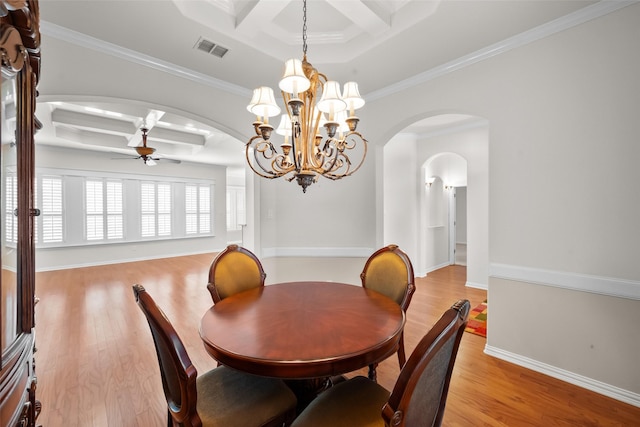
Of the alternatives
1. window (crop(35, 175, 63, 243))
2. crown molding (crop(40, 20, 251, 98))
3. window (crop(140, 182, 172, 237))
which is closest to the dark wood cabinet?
crown molding (crop(40, 20, 251, 98))

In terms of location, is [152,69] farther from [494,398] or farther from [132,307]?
[494,398]

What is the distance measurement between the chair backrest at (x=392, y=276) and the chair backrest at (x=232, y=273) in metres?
0.94

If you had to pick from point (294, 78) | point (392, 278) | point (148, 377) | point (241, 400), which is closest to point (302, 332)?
point (241, 400)

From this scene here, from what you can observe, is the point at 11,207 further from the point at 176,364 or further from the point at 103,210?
the point at 103,210

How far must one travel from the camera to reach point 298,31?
7.97 feet

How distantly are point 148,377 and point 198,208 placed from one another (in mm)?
6813

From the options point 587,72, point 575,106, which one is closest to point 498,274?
point 575,106

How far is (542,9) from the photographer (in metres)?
1.98

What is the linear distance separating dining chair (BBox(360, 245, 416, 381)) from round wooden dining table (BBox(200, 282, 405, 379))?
23 cm

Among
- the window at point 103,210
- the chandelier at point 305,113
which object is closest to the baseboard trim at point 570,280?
the chandelier at point 305,113

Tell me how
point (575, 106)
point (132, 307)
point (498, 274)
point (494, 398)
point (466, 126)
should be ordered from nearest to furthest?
point (494, 398)
point (575, 106)
point (498, 274)
point (132, 307)
point (466, 126)

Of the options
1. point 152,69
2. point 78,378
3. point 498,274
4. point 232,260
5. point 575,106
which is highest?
point 152,69

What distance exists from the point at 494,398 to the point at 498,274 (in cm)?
102

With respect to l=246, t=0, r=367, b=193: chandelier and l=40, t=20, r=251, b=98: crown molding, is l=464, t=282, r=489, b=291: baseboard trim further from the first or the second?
l=40, t=20, r=251, b=98: crown molding
